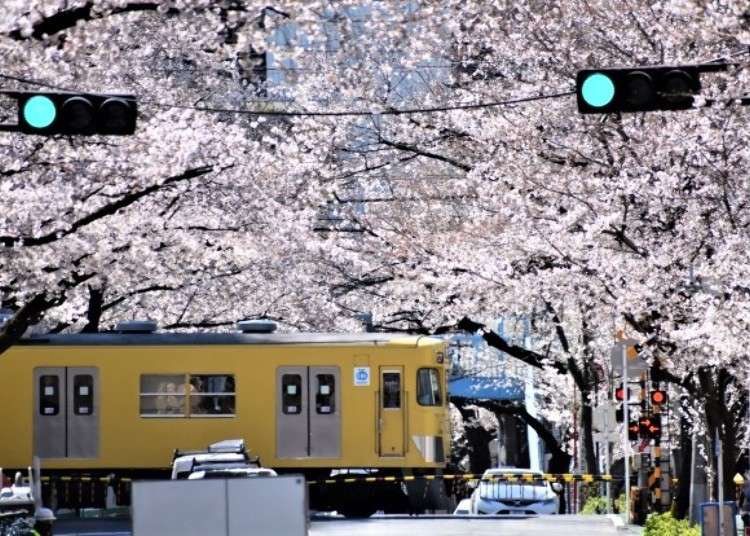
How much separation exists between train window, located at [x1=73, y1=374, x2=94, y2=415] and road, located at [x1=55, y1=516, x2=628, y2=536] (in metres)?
2.15

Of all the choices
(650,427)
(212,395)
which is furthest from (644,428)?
(212,395)

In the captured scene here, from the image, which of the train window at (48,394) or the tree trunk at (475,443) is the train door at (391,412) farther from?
the tree trunk at (475,443)

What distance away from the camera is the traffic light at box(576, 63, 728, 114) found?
44.6ft

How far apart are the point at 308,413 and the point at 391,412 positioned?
1.43 metres

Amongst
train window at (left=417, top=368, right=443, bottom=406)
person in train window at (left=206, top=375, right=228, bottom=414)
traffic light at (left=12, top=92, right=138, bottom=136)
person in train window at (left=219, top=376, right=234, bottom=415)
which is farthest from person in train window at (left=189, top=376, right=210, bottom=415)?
traffic light at (left=12, top=92, right=138, bottom=136)

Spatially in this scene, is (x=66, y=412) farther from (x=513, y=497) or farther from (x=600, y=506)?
(x=600, y=506)

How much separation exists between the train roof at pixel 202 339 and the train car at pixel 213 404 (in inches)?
0.7

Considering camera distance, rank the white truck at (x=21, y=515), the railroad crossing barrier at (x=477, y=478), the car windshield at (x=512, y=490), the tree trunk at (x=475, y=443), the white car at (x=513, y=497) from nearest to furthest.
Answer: the white truck at (x=21, y=515) < the railroad crossing barrier at (x=477, y=478) < the white car at (x=513, y=497) < the car windshield at (x=512, y=490) < the tree trunk at (x=475, y=443)

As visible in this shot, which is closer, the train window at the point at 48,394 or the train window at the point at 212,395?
the train window at the point at 48,394

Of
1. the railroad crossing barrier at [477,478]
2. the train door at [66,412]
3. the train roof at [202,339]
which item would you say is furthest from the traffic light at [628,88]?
the train door at [66,412]

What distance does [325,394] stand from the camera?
31.0 m

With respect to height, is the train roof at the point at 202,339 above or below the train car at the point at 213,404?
above

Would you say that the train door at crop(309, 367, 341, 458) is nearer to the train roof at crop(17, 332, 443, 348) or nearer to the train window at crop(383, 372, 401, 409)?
the train roof at crop(17, 332, 443, 348)

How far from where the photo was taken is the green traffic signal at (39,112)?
13.8 metres
